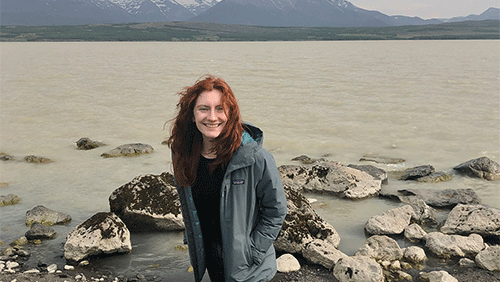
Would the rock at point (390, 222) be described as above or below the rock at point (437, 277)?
below

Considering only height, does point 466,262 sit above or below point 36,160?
above

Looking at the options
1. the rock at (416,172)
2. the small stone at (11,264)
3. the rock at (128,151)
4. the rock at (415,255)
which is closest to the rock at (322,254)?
the rock at (415,255)

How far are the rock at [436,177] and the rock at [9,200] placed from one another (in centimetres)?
878

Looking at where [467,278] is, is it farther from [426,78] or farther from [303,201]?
[426,78]

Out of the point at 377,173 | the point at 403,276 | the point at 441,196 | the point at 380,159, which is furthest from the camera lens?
the point at 380,159

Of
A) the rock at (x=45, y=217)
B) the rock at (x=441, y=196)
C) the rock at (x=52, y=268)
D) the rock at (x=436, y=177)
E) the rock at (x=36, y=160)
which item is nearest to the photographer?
the rock at (x=52, y=268)

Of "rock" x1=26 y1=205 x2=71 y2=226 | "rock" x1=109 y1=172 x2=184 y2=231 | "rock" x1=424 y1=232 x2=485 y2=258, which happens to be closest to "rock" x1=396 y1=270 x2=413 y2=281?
"rock" x1=424 y1=232 x2=485 y2=258

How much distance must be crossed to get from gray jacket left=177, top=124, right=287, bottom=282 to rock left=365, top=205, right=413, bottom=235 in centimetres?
465

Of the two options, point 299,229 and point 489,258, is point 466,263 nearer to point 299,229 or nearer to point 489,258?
point 489,258

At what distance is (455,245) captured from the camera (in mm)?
7039

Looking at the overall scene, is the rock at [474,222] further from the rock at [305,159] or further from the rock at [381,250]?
the rock at [305,159]

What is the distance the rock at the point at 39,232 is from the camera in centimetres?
766

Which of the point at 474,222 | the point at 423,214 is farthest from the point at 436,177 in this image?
the point at 474,222

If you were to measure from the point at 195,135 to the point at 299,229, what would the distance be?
3969 millimetres
